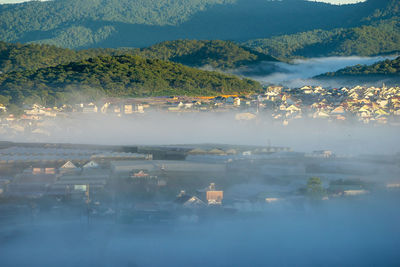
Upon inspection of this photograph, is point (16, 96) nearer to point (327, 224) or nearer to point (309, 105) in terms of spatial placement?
point (309, 105)

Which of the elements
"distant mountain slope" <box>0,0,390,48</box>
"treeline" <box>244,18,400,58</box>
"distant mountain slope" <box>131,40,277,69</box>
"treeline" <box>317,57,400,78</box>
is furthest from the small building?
"distant mountain slope" <box>0,0,390,48</box>

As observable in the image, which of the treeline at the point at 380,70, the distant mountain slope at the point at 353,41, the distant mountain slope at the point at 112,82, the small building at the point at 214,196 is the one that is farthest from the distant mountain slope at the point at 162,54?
the small building at the point at 214,196

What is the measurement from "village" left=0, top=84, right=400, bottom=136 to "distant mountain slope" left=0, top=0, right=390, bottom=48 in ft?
354

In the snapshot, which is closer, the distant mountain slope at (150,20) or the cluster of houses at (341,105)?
the cluster of houses at (341,105)

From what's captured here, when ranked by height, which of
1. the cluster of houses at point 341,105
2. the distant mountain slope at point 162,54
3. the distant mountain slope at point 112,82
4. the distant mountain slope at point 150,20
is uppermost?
the distant mountain slope at point 150,20

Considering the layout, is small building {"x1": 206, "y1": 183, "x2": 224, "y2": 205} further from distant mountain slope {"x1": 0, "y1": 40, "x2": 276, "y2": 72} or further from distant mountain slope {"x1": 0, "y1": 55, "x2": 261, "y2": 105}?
distant mountain slope {"x1": 0, "y1": 40, "x2": 276, "y2": 72}

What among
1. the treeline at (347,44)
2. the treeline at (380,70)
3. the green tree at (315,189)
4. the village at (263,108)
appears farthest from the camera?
the treeline at (347,44)

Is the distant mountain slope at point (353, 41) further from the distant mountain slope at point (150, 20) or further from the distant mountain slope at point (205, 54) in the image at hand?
the distant mountain slope at point (150, 20)

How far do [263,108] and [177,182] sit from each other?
67.0 ft

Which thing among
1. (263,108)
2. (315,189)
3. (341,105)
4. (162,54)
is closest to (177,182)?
(315,189)

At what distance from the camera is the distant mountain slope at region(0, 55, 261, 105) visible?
4547 cm

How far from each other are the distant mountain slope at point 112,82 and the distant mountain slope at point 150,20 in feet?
323

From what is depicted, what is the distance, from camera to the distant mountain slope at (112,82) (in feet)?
149

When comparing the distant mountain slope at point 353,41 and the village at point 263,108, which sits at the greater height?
the distant mountain slope at point 353,41
